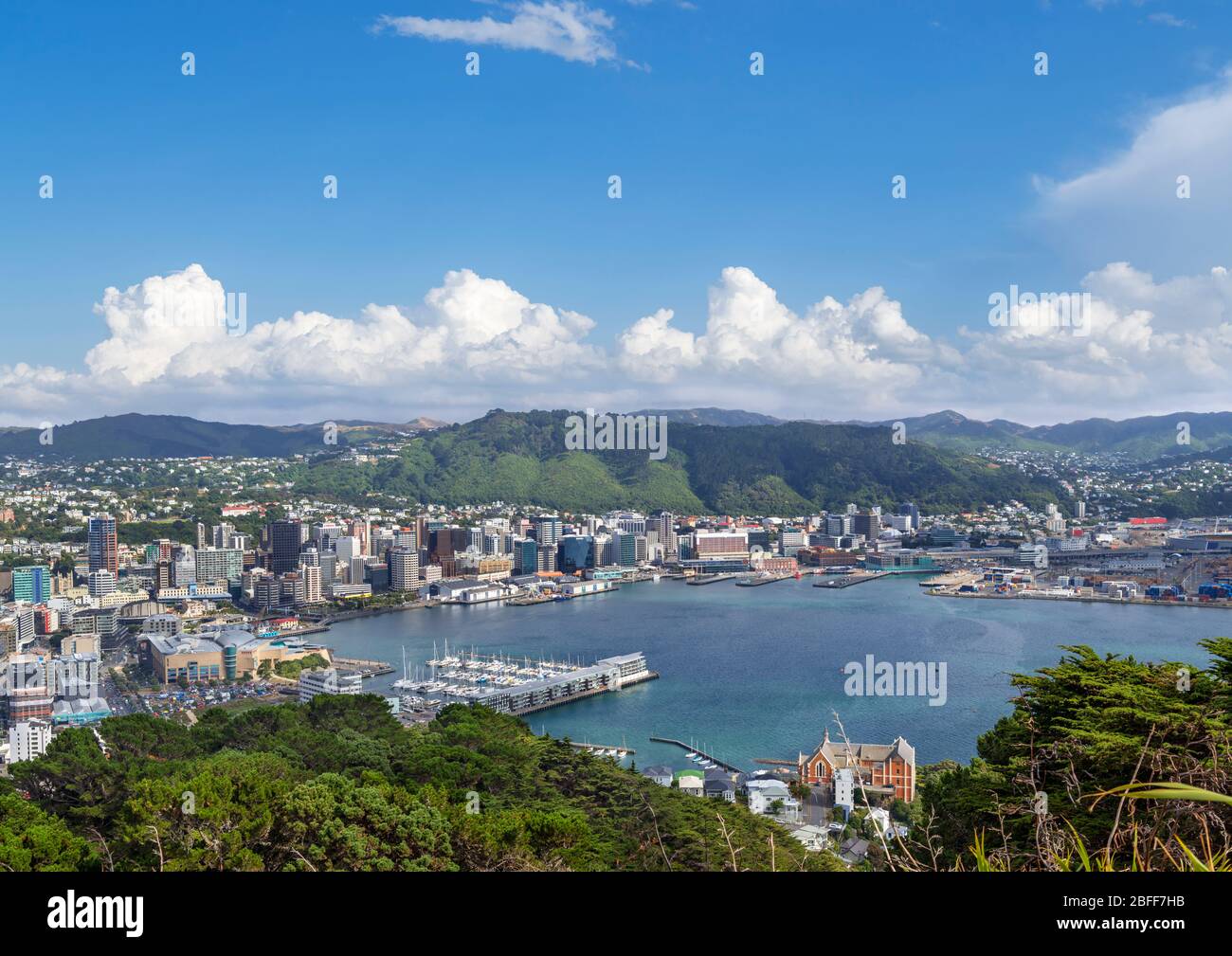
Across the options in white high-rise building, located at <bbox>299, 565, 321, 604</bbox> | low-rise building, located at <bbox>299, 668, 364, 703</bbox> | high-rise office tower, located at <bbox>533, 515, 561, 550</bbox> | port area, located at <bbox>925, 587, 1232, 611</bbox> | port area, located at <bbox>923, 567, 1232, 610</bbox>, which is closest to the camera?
low-rise building, located at <bbox>299, 668, 364, 703</bbox>

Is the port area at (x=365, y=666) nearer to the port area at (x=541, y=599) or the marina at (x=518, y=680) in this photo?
the marina at (x=518, y=680)

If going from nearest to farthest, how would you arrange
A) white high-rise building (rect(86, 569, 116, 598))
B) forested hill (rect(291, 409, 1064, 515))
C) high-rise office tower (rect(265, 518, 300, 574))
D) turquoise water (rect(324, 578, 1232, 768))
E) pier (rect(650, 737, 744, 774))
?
pier (rect(650, 737, 744, 774)) → turquoise water (rect(324, 578, 1232, 768)) → white high-rise building (rect(86, 569, 116, 598)) → high-rise office tower (rect(265, 518, 300, 574)) → forested hill (rect(291, 409, 1064, 515))

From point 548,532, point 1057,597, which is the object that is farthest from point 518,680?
point 548,532

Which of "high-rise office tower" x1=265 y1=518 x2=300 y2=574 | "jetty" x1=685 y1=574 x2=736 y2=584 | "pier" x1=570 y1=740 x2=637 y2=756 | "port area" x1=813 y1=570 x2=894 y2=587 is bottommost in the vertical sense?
"pier" x1=570 y1=740 x2=637 y2=756

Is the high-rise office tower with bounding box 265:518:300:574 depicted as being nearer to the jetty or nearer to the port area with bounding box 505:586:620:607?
the port area with bounding box 505:586:620:607

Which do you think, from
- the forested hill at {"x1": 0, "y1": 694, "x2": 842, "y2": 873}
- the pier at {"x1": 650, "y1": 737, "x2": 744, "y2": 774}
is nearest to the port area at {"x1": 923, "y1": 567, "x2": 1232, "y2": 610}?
the pier at {"x1": 650, "y1": 737, "x2": 744, "y2": 774}
